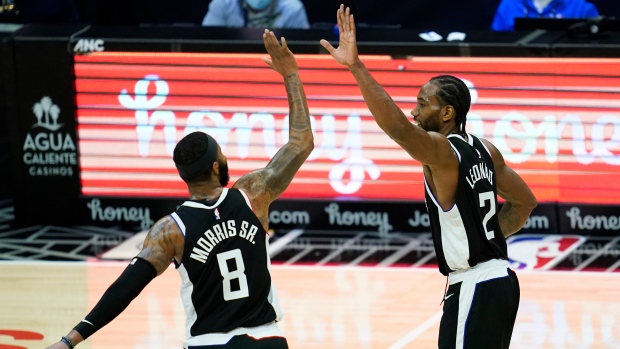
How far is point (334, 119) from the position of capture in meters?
9.46

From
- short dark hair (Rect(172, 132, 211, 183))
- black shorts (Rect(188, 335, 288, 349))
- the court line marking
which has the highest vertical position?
short dark hair (Rect(172, 132, 211, 183))

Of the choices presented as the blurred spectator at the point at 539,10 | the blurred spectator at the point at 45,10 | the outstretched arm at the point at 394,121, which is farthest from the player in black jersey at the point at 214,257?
the blurred spectator at the point at 45,10

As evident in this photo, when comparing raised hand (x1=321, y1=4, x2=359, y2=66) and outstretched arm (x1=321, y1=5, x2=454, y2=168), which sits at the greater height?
raised hand (x1=321, y1=4, x2=359, y2=66)

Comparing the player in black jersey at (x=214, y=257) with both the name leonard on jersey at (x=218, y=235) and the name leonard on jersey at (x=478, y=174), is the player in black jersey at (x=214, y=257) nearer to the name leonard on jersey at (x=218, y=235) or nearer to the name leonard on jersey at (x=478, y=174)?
the name leonard on jersey at (x=218, y=235)

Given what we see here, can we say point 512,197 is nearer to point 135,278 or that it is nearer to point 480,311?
point 480,311

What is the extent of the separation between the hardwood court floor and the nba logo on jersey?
26 centimetres

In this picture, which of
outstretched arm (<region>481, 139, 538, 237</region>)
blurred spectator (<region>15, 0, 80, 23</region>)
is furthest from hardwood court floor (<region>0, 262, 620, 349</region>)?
blurred spectator (<region>15, 0, 80, 23</region>)

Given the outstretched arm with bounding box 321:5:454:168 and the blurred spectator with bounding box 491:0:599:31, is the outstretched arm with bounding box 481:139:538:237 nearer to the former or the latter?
the outstretched arm with bounding box 321:5:454:168

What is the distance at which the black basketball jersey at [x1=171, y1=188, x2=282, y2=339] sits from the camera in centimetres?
442

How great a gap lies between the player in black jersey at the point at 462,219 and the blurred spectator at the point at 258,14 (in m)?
5.47

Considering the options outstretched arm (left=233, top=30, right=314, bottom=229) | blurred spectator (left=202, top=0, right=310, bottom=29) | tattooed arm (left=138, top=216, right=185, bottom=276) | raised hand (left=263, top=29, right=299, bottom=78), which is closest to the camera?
tattooed arm (left=138, top=216, right=185, bottom=276)

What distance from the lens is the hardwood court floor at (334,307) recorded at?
282 inches

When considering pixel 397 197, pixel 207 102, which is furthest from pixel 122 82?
pixel 397 197

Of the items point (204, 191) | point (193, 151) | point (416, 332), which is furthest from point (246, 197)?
point (416, 332)
